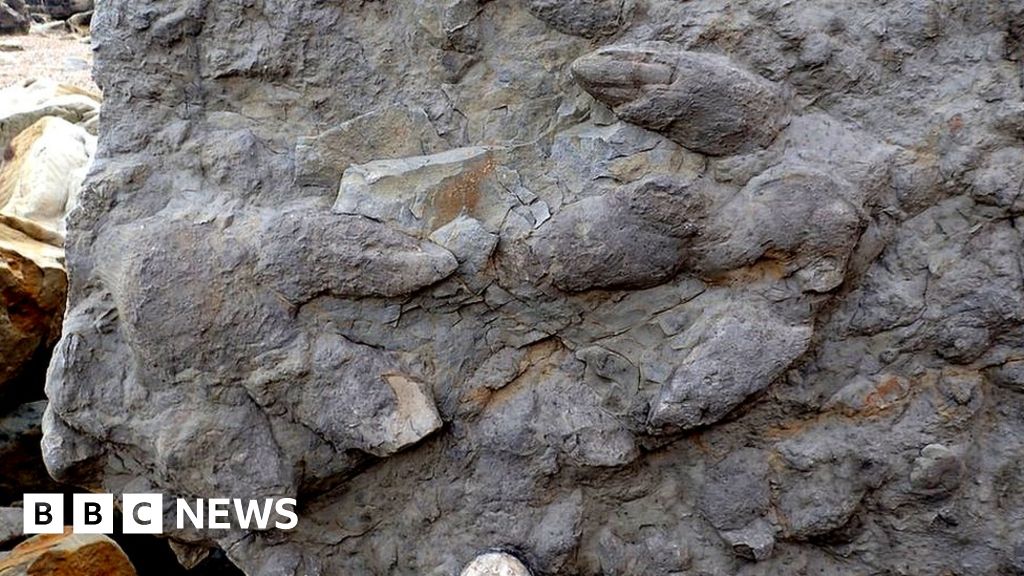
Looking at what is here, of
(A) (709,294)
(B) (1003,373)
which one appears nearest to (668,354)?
(A) (709,294)

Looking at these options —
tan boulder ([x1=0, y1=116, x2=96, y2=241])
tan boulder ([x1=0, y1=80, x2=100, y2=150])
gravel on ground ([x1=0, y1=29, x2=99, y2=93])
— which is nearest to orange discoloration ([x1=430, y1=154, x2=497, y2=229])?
tan boulder ([x1=0, y1=116, x2=96, y2=241])

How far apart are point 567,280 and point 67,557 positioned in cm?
111

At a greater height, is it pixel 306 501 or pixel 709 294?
pixel 709 294

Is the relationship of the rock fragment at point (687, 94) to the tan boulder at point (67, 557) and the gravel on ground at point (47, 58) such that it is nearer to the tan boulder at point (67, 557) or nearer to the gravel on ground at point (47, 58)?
the tan boulder at point (67, 557)

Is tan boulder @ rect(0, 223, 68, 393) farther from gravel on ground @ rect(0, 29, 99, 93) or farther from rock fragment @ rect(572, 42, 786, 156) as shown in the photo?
gravel on ground @ rect(0, 29, 99, 93)

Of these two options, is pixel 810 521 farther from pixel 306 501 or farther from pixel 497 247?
pixel 306 501

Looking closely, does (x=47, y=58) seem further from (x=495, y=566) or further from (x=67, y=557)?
(x=495, y=566)

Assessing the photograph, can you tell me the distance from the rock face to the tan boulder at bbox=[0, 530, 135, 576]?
40cm

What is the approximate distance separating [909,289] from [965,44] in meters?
0.35

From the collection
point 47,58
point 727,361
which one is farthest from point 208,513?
point 47,58

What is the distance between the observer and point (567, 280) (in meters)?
1.32

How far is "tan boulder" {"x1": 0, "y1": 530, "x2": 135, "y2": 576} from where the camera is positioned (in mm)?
1712

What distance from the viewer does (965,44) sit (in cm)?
133

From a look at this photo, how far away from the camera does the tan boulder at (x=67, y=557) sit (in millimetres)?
1712
